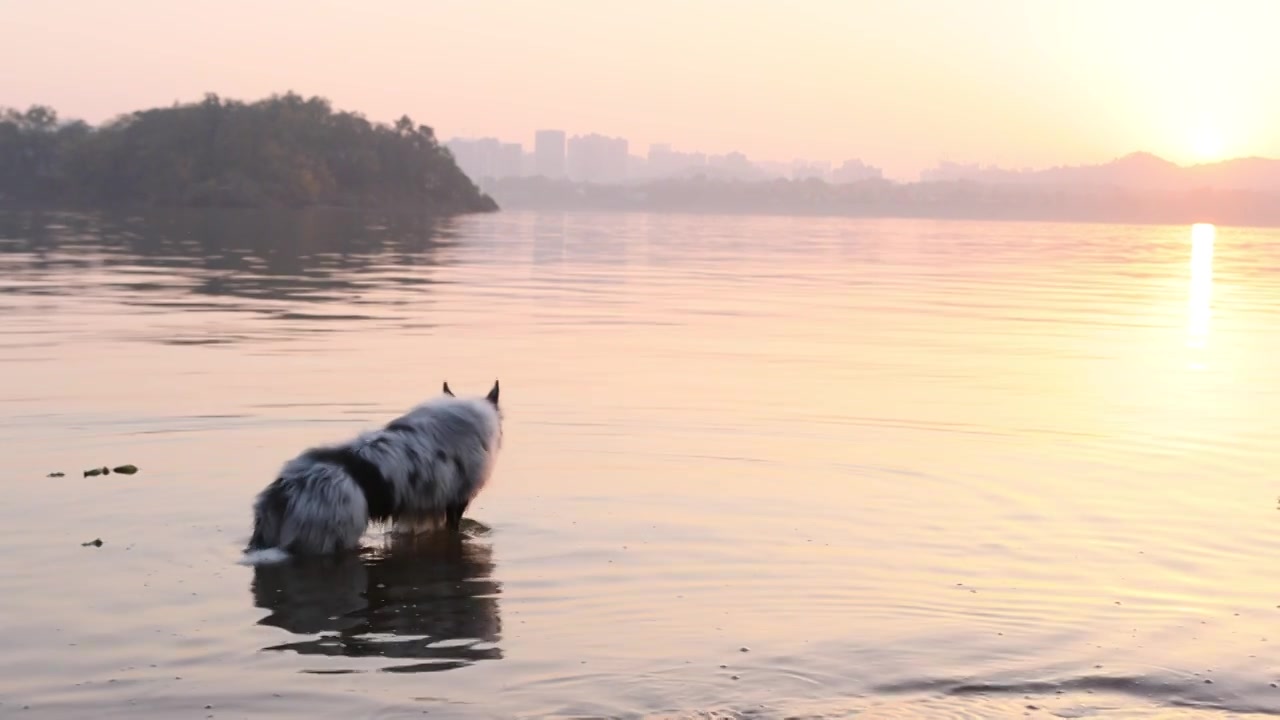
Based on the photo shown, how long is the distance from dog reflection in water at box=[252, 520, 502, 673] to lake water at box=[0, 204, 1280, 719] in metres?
0.03

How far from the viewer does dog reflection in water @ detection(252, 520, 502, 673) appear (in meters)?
7.89

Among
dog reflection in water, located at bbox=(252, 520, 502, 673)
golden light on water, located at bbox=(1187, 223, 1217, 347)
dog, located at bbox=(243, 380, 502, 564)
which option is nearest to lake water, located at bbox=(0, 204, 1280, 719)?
dog reflection in water, located at bbox=(252, 520, 502, 673)

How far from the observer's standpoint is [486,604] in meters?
8.88

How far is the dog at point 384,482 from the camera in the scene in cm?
969

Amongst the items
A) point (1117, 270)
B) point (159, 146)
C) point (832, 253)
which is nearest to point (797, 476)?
point (1117, 270)

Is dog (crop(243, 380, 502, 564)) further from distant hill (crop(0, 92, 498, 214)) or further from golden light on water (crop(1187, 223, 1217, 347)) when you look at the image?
distant hill (crop(0, 92, 498, 214))

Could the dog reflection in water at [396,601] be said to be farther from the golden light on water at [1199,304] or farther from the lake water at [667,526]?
the golden light on water at [1199,304]

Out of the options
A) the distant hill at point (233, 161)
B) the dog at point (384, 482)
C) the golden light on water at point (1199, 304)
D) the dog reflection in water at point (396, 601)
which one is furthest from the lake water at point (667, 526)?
the distant hill at point (233, 161)

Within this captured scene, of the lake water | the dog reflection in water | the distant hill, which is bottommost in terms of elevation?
the dog reflection in water

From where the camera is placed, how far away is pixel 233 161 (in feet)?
490

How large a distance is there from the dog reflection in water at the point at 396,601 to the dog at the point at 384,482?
0.17 meters

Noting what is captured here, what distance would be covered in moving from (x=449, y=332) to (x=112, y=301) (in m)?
8.43

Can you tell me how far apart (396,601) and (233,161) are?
14803 centimetres

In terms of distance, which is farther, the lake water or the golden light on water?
the golden light on water
